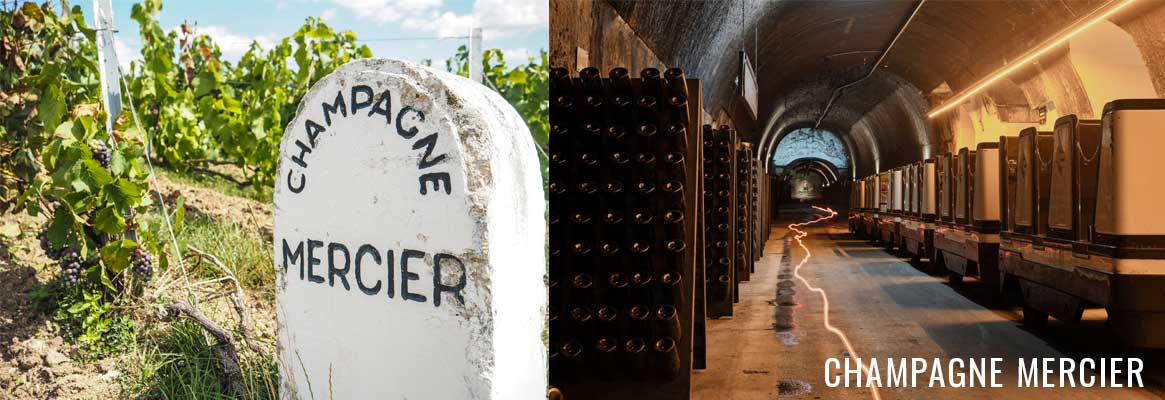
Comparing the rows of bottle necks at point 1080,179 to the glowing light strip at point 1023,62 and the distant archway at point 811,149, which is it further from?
the distant archway at point 811,149

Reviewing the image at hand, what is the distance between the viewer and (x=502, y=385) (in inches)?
63.9

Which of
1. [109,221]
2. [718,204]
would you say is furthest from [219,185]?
[718,204]

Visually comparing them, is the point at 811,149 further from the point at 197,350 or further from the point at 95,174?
the point at 95,174

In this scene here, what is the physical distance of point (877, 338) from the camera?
547 centimetres

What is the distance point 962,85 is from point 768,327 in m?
9.52

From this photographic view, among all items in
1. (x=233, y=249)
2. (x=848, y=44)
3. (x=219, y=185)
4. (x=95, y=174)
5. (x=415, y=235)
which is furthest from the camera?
(x=848, y=44)

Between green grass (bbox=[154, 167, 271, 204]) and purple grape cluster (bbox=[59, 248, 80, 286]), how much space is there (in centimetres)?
52

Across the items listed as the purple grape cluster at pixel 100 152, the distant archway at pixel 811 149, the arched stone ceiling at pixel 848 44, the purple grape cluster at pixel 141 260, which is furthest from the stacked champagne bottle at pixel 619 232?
the distant archway at pixel 811 149

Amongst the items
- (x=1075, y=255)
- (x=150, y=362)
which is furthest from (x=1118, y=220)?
(x=150, y=362)

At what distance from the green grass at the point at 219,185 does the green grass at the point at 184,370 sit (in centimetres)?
66

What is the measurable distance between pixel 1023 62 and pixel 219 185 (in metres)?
9.91

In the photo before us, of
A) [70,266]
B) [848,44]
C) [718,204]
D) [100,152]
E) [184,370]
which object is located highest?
[848,44]

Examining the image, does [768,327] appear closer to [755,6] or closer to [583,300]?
[583,300]

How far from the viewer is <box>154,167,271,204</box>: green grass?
2.91m
